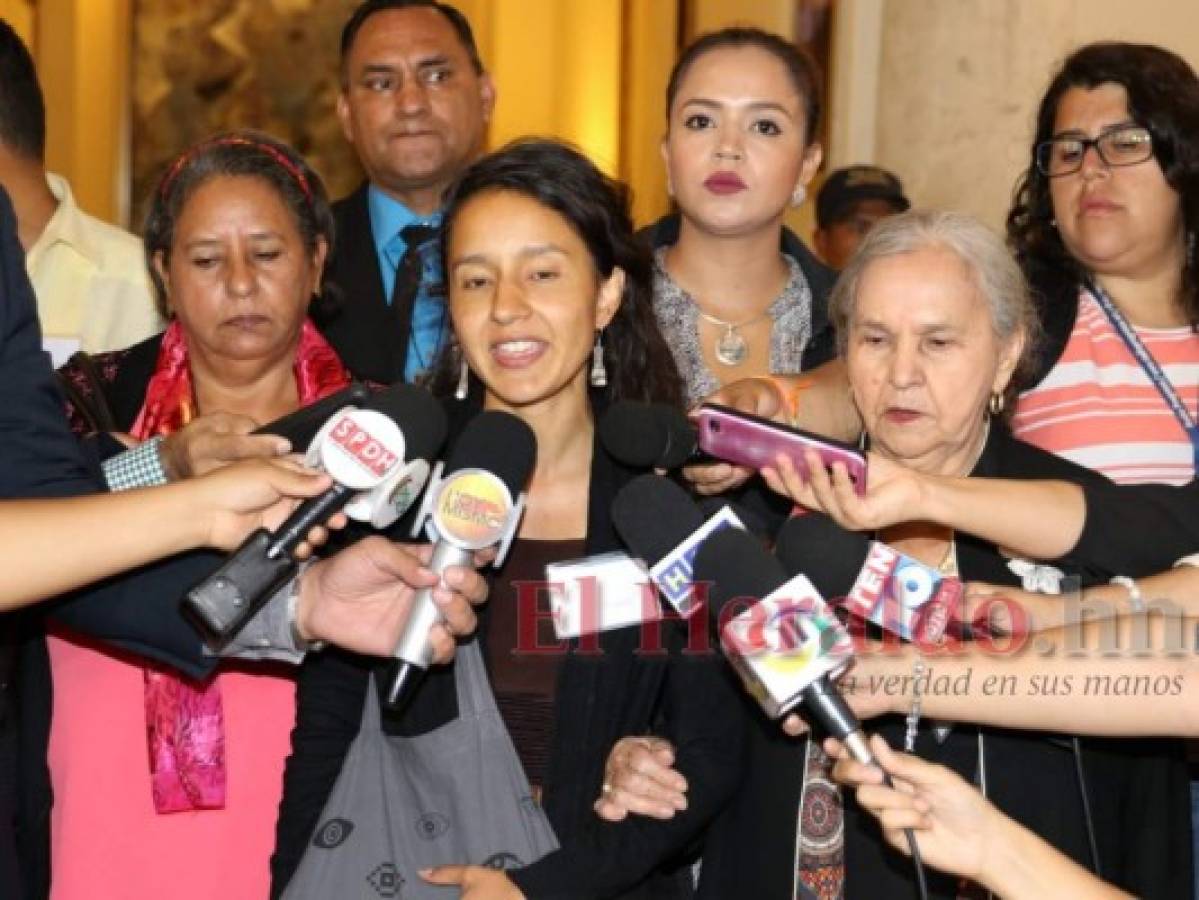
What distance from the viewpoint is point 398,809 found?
279cm

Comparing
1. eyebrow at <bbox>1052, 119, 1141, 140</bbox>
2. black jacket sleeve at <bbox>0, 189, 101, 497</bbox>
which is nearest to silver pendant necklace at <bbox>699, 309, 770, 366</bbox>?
eyebrow at <bbox>1052, 119, 1141, 140</bbox>

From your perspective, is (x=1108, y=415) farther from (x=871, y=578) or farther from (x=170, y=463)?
(x=170, y=463)

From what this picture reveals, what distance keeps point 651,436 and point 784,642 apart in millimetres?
785

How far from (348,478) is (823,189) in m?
4.21

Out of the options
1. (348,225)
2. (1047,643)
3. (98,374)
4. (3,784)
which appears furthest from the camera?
(348,225)

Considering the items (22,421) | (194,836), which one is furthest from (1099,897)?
(194,836)

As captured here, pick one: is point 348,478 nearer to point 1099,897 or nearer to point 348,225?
point 1099,897

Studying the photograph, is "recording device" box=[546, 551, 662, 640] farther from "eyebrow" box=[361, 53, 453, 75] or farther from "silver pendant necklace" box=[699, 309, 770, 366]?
"eyebrow" box=[361, 53, 453, 75]

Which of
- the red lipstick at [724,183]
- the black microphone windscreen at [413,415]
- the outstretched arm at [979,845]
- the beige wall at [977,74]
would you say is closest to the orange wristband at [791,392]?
the red lipstick at [724,183]

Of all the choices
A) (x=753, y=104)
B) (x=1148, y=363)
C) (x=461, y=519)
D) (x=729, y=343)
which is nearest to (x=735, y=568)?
(x=461, y=519)

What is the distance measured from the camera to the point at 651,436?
2967 mm

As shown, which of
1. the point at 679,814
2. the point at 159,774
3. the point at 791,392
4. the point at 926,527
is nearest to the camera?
the point at 679,814

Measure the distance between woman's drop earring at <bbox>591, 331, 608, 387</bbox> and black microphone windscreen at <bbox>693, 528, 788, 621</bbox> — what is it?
1014 millimetres

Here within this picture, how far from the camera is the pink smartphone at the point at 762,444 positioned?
261 centimetres
